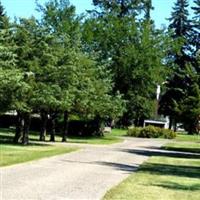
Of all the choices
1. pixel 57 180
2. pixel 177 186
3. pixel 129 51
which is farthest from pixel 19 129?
pixel 129 51

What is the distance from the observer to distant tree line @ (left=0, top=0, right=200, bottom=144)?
3219 centimetres

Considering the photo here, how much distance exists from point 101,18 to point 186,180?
47.7 m

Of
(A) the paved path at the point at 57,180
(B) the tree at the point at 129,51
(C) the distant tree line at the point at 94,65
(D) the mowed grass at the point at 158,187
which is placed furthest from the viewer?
(B) the tree at the point at 129,51

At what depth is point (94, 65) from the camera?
Result: 46594 mm

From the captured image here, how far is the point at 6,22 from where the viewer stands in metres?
33.0

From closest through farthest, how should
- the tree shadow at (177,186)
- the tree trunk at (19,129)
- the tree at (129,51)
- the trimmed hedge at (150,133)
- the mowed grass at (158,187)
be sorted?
1. the mowed grass at (158,187)
2. the tree shadow at (177,186)
3. the tree trunk at (19,129)
4. the tree at (129,51)
5. the trimmed hedge at (150,133)

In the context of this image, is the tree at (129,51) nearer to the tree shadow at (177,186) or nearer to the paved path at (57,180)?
the paved path at (57,180)

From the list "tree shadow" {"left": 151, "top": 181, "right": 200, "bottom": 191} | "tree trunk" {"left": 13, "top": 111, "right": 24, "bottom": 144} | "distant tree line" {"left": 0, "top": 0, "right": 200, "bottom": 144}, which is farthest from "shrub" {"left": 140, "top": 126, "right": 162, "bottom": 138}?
"tree shadow" {"left": 151, "top": 181, "right": 200, "bottom": 191}

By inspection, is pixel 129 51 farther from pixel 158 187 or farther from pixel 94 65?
pixel 158 187

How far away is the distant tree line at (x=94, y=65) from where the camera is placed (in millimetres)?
32188

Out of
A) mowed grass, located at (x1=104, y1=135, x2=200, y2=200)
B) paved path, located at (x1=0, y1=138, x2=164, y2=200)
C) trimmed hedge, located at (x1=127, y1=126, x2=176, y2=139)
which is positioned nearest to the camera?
paved path, located at (x1=0, y1=138, x2=164, y2=200)

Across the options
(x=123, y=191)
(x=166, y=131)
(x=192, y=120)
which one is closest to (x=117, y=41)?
(x=166, y=131)

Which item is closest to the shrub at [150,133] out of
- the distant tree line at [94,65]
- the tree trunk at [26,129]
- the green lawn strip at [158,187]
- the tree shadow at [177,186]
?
the distant tree line at [94,65]

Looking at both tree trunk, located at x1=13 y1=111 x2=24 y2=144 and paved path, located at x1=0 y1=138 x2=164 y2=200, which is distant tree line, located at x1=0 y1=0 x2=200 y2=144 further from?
paved path, located at x1=0 y1=138 x2=164 y2=200
